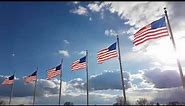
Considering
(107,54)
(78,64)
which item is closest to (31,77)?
(78,64)

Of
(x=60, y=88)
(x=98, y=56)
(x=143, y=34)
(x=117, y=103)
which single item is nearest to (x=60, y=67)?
(x=60, y=88)

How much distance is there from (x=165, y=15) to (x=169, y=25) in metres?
1.06

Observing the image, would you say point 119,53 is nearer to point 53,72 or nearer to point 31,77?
point 53,72

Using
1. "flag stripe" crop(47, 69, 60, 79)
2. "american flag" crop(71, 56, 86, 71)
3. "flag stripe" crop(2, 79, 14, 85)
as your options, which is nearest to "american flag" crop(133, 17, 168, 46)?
"american flag" crop(71, 56, 86, 71)

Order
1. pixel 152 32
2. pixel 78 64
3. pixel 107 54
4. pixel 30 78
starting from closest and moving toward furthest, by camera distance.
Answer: pixel 152 32 < pixel 107 54 < pixel 78 64 < pixel 30 78

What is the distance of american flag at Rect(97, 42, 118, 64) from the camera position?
23105 millimetres

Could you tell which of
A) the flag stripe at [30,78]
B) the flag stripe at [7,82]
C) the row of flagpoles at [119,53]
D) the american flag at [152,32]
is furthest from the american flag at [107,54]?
the flag stripe at [7,82]

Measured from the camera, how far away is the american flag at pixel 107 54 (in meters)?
23.1

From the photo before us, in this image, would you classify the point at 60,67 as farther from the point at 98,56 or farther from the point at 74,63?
the point at 98,56

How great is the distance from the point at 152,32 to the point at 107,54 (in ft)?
21.5

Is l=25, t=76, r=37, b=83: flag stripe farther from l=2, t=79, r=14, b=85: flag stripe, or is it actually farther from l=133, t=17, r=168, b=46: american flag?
l=133, t=17, r=168, b=46: american flag

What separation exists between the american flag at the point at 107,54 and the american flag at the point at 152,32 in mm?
4392

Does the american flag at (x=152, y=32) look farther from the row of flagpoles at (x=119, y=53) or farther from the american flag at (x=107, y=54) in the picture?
the american flag at (x=107, y=54)

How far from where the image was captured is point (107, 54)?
23.3 metres
